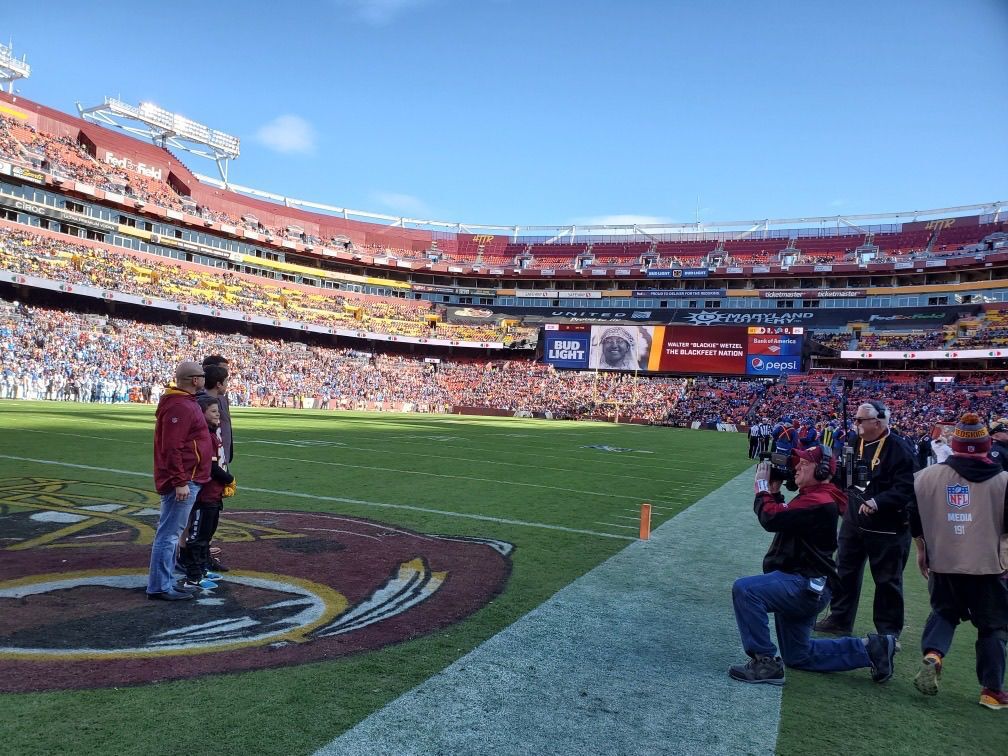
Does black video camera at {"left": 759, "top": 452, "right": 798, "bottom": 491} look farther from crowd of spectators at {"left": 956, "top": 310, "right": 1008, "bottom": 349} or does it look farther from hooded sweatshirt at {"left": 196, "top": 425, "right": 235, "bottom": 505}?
crowd of spectators at {"left": 956, "top": 310, "right": 1008, "bottom": 349}

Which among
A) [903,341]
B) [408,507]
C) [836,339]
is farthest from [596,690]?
[836,339]

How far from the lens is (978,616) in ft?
15.8

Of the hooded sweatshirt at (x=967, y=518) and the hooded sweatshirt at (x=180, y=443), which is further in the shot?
the hooded sweatshirt at (x=180, y=443)

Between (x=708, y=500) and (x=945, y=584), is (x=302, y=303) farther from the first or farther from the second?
(x=945, y=584)

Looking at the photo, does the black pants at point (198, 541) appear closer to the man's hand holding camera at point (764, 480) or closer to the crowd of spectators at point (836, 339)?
the man's hand holding camera at point (764, 480)

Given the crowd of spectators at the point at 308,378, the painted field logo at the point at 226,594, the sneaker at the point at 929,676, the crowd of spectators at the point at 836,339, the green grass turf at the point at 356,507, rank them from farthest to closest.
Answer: the crowd of spectators at the point at 836,339, the crowd of spectators at the point at 308,378, the sneaker at the point at 929,676, the painted field logo at the point at 226,594, the green grass turf at the point at 356,507

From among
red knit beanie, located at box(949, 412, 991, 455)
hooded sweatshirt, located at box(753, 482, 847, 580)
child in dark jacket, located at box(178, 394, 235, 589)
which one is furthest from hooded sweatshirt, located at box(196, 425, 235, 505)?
red knit beanie, located at box(949, 412, 991, 455)

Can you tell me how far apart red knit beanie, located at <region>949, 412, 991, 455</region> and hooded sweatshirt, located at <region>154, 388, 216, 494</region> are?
590 centimetres

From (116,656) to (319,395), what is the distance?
47236 mm

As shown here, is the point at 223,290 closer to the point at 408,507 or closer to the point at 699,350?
the point at 699,350

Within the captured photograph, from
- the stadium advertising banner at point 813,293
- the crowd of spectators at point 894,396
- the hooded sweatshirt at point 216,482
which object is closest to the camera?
the hooded sweatshirt at point 216,482

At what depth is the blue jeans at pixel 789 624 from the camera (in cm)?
475

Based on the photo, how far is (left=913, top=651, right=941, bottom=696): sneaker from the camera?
183 inches

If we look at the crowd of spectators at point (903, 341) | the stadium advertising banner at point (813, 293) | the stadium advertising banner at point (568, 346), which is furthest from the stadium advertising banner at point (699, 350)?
the stadium advertising banner at point (813, 293)
